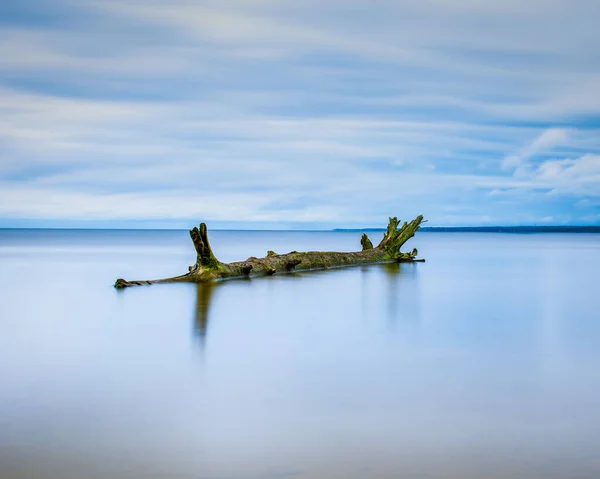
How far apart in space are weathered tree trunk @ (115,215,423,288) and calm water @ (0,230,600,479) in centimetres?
452

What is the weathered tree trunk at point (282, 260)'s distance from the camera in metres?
22.1

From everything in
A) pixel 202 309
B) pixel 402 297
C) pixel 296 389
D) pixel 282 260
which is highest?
pixel 282 260

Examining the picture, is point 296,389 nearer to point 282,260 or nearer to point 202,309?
point 202,309

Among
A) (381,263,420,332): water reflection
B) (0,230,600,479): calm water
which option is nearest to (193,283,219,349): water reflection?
(0,230,600,479): calm water

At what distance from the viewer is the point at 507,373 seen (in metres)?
9.30

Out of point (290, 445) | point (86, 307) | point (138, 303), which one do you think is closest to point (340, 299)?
point (138, 303)

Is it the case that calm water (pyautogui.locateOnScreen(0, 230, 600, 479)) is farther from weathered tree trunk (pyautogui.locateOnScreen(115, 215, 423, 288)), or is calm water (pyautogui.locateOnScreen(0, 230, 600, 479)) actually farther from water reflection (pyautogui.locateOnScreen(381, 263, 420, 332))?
weathered tree trunk (pyautogui.locateOnScreen(115, 215, 423, 288))

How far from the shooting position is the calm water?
5840 millimetres

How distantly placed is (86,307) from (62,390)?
8.62 metres

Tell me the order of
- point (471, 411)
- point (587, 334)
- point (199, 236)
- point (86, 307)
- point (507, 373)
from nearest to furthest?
point (471, 411) < point (507, 373) < point (587, 334) < point (86, 307) < point (199, 236)

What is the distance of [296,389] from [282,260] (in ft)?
60.6

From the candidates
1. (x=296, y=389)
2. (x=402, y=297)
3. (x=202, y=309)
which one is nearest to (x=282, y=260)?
(x=402, y=297)

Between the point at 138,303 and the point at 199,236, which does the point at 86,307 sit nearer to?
the point at 138,303

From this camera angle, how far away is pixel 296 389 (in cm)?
833
